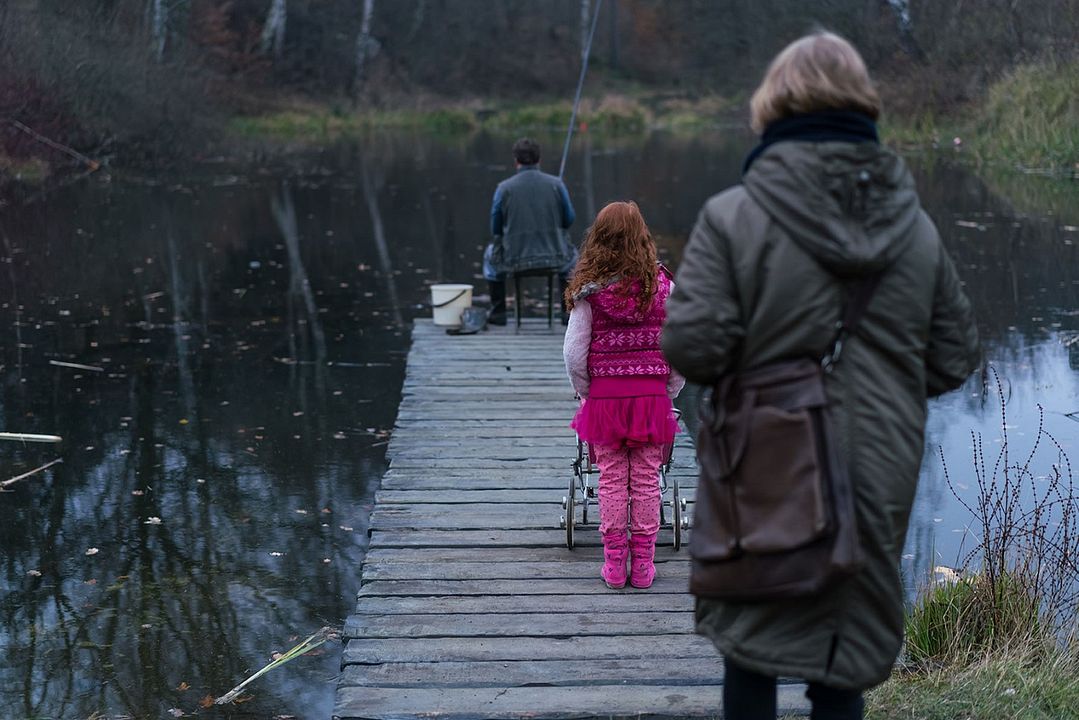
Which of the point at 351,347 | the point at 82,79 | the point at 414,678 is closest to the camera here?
the point at 414,678

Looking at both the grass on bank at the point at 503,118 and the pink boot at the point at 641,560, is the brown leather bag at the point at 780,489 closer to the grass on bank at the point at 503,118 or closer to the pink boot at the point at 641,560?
the pink boot at the point at 641,560

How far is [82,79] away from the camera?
24.6m

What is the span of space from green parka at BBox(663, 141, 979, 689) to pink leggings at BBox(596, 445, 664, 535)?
2157mm

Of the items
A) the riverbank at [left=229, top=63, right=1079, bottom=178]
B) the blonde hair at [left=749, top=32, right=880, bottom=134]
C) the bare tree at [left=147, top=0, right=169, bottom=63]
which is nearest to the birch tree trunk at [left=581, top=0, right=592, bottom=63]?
the riverbank at [left=229, top=63, right=1079, bottom=178]

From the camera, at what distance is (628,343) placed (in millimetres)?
4902

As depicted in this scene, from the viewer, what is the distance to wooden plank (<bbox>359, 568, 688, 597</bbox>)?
498 centimetres

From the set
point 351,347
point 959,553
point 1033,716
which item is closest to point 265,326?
point 351,347

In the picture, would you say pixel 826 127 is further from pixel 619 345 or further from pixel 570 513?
pixel 570 513

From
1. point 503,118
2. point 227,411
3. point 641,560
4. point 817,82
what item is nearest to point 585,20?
point 503,118

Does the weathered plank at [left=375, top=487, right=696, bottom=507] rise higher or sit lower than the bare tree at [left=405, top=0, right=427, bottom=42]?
lower

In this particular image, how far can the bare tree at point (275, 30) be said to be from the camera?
47.3 m

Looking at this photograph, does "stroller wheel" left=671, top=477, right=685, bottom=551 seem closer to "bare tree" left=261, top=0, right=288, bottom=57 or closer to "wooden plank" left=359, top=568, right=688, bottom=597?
"wooden plank" left=359, top=568, right=688, bottom=597

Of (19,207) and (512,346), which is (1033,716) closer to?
(512,346)

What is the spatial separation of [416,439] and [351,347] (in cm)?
383
